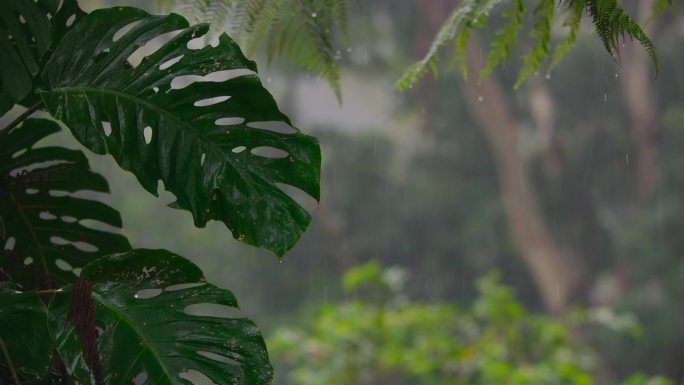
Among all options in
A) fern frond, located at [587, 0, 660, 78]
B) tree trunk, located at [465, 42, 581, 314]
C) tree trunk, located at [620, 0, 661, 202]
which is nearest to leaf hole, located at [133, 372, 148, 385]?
fern frond, located at [587, 0, 660, 78]

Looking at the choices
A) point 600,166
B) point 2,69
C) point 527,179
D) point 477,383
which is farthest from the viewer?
point 600,166

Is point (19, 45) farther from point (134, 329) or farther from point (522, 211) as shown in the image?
point (522, 211)

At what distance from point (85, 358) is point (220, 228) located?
7.43 metres

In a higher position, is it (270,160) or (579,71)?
(579,71)

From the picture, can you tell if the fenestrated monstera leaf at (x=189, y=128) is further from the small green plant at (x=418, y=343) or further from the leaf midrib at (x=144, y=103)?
the small green plant at (x=418, y=343)

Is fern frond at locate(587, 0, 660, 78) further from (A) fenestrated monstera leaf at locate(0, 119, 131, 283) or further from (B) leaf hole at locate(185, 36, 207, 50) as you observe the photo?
(A) fenestrated monstera leaf at locate(0, 119, 131, 283)

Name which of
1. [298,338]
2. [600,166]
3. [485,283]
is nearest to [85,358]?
[298,338]

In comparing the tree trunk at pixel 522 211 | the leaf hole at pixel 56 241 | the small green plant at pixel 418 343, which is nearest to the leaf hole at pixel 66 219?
the leaf hole at pixel 56 241

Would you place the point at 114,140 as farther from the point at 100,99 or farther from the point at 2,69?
the point at 2,69

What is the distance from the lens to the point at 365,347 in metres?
3.15

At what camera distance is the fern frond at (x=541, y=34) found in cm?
100

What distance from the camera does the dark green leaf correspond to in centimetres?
76

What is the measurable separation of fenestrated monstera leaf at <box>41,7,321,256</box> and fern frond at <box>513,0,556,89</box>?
354 mm

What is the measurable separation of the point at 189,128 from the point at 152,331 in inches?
7.5
